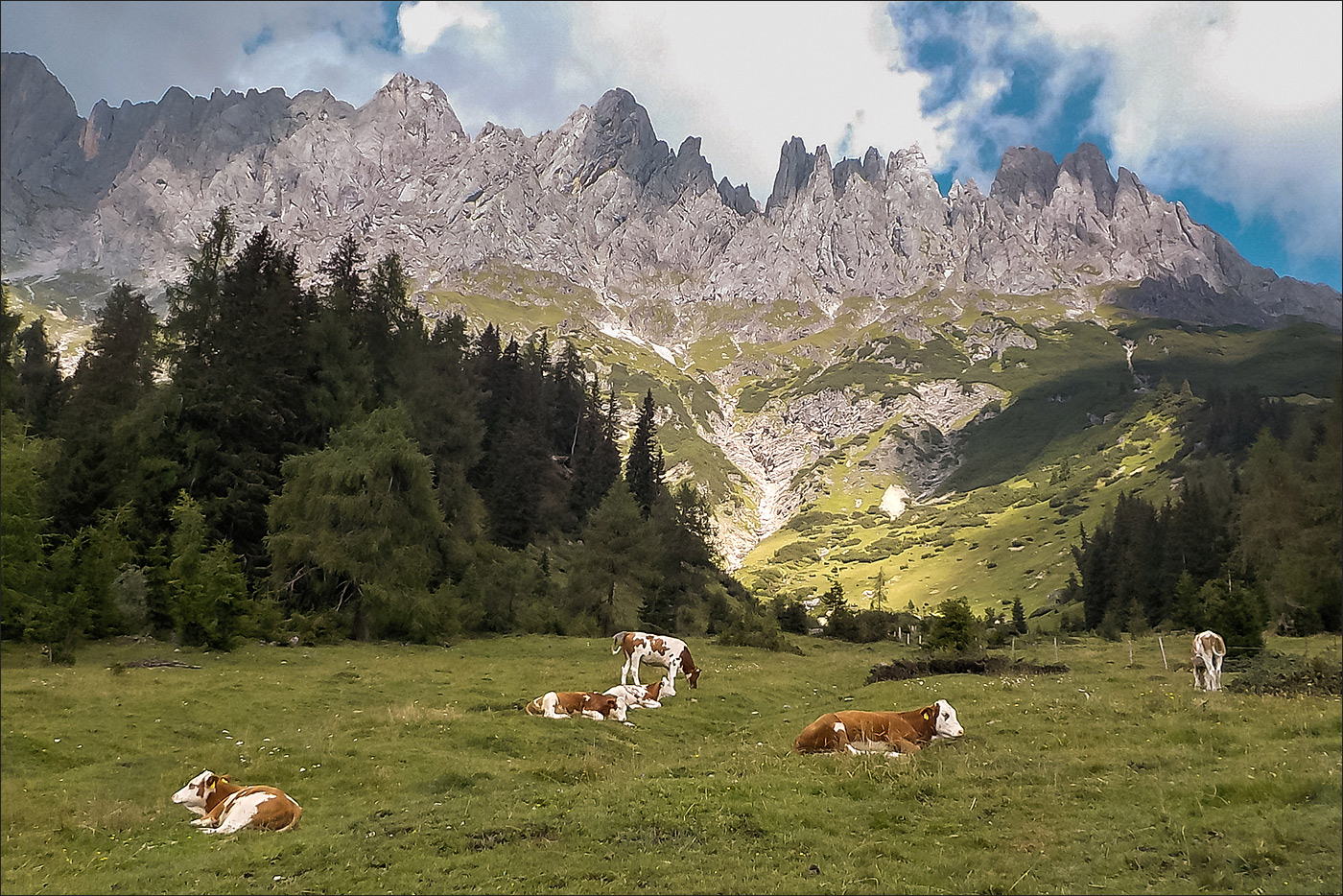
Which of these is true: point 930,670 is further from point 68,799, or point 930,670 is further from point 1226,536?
point 1226,536

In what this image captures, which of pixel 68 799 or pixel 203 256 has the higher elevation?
pixel 203 256

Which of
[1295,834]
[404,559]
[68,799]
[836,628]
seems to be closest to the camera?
[1295,834]

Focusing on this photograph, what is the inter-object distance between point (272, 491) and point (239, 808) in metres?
33.8

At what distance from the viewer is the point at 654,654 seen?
29.8 m

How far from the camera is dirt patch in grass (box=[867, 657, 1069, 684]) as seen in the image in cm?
3456

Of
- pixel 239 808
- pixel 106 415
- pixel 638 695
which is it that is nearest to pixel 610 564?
pixel 638 695

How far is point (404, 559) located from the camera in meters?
41.8

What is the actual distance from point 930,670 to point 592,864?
2906 cm

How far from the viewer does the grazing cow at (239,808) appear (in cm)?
1316

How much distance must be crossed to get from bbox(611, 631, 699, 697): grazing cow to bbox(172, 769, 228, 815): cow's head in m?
15.7

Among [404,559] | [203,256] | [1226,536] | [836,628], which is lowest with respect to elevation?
[836,628]

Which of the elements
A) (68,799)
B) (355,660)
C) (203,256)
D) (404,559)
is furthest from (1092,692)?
(203,256)

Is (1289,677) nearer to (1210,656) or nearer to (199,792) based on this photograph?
(1210,656)

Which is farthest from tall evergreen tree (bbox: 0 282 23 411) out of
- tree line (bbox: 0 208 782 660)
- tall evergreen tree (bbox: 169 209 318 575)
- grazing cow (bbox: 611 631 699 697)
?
grazing cow (bbox: 611 631 699 697)
